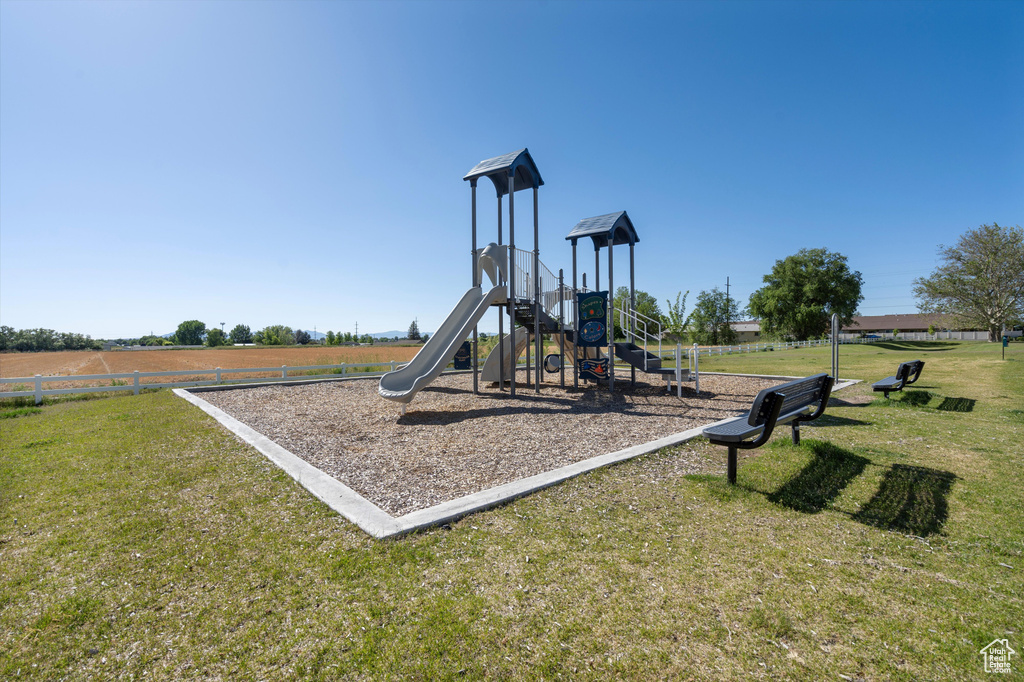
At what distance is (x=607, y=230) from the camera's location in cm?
1271

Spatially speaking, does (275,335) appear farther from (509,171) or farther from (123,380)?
(509,171)

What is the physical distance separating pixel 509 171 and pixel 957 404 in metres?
10.8

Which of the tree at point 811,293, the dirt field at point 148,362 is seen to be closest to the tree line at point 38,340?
the dirt field at point 148,362

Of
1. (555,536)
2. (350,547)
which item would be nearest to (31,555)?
(350,547)

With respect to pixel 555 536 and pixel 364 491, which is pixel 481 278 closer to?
pixel 364 491

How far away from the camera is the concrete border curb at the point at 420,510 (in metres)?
3.76

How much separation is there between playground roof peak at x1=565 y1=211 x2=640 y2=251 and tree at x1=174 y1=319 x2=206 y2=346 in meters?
121

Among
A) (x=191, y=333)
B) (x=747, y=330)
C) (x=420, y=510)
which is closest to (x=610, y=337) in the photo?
(x=420, y=510)

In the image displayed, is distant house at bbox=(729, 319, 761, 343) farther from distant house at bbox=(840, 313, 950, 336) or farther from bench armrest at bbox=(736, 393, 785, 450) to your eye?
bench armrest at bbox=(736, 393, 785, 450)

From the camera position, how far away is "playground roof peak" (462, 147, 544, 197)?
1155 cm

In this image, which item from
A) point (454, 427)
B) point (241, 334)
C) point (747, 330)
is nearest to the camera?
point (454, 427)

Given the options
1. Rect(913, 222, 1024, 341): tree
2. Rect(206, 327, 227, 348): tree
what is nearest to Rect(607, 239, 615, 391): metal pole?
Rect(913, 222, 1024, 341): tree

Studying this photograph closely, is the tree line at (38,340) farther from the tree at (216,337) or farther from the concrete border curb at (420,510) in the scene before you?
the concrete border curb at (420,510)

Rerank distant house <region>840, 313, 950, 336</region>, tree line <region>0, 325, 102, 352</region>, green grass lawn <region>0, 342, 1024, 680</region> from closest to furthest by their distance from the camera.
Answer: green grass lawn <region>0, 342, 1024, 680</region>
tree line <region>0, 325, 102, 352</region>
distant house <region>840, 313, 950, 336</region>
